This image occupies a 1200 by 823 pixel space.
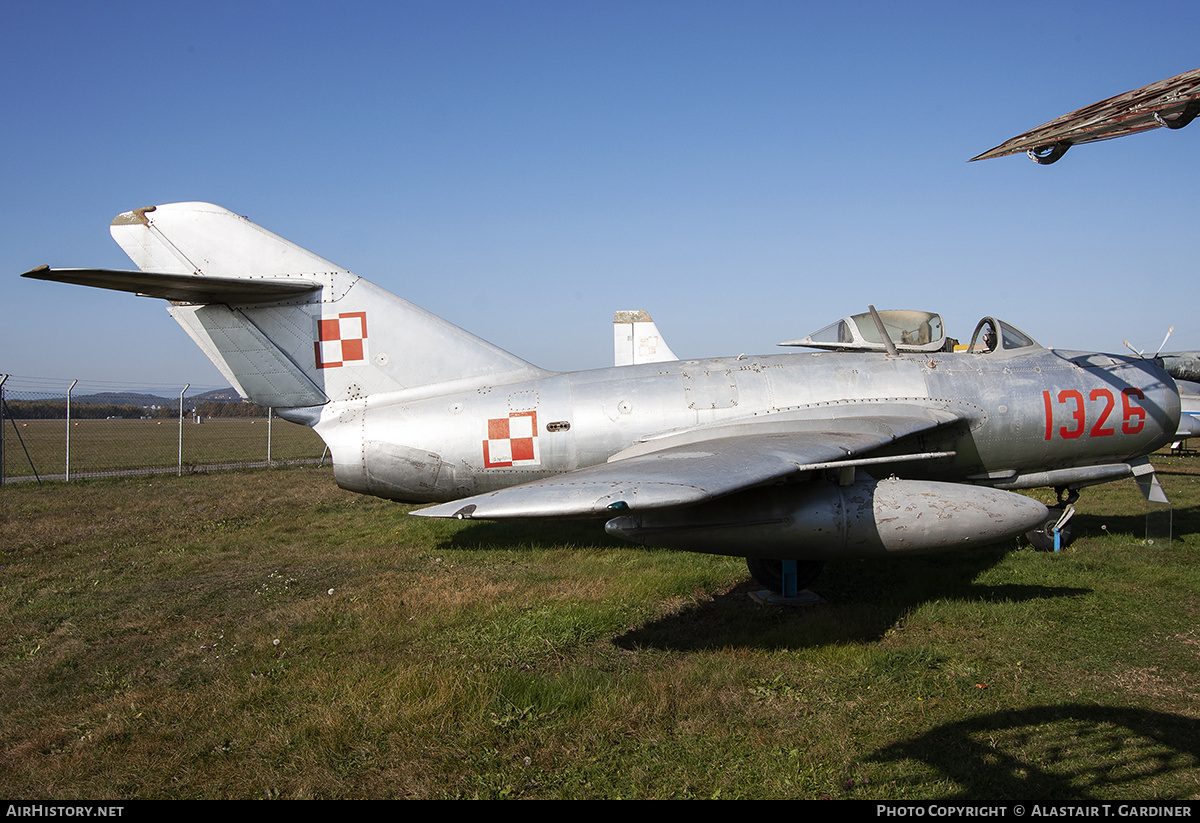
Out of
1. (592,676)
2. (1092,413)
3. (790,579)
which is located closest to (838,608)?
(790,579)

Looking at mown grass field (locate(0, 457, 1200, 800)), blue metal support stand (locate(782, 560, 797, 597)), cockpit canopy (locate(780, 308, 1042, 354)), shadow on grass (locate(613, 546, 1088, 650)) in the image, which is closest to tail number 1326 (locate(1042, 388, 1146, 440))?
cockpit canopy (locate(780, 308, 1042, 354))

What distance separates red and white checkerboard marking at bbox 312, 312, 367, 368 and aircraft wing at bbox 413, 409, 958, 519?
365 cm

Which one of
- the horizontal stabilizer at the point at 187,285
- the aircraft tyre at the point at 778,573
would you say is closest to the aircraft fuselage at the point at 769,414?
the aircraft tyre at the point at 778,573

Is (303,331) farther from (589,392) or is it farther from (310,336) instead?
(589,392)

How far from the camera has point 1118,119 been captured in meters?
4.44

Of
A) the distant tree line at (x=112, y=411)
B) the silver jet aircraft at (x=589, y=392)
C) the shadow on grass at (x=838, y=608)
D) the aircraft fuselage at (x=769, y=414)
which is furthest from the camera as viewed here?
the distant tree line at (x=112, y=411)

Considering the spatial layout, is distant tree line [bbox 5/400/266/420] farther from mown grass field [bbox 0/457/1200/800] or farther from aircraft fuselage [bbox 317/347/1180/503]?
mown grass field [bbox 0/457/1200/800]

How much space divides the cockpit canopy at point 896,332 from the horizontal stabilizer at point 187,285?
6.68 metres

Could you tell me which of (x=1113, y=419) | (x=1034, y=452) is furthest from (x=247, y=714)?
(x=1113, y=419)

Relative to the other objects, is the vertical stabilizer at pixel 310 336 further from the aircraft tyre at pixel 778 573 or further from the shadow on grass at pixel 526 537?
the aircraft tyre at pixel 778 573

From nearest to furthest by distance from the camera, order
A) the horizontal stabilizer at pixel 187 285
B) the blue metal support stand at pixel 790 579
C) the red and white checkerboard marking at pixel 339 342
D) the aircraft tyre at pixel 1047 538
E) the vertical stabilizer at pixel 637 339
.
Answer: the horizontal stabilizer at pixel 187 285 → the blue metal support stand at pixel 790 579 → the red and white checkerboard marking at pixel 339 342 → the aircraft tyre at pixel 1047 538 → the vertical stabilizer at pixel 637 339

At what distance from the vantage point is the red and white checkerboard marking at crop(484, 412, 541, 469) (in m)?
7.52

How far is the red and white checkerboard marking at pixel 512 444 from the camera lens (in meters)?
7.52

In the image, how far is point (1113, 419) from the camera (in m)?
7.59
